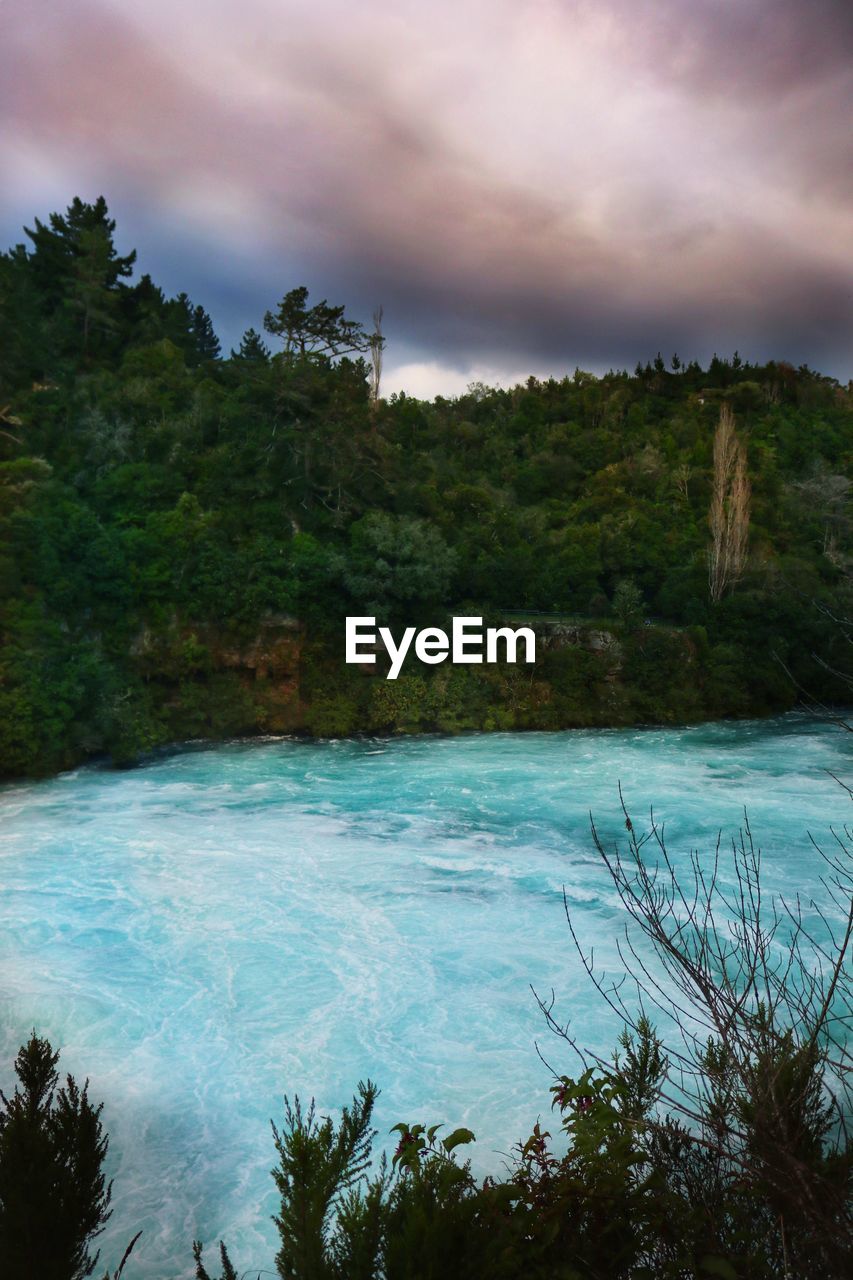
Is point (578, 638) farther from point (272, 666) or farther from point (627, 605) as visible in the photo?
point (272, 666)

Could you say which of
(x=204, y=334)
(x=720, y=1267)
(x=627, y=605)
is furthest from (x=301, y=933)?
(x=204, y=334)

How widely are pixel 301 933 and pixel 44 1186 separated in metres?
7.56

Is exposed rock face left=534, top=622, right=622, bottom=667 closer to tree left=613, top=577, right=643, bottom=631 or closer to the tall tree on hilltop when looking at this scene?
tree left=613, top=577, right=643, bottom=631

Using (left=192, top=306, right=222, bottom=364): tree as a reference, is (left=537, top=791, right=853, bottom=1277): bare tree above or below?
below

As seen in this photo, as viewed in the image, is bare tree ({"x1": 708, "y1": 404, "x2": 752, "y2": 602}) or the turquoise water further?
bare tree ({"x1": 708, "y1": 404, "x2": 752, "y2": 602})

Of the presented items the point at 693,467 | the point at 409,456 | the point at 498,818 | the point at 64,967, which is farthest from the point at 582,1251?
the point at 693,467

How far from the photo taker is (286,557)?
941 inches

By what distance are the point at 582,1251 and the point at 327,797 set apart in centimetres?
1387

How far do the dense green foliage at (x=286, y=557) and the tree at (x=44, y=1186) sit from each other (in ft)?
49.7

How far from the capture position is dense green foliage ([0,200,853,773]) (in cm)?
2038

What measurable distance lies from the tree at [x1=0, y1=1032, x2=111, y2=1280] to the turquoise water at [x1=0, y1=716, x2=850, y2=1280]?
285 cm

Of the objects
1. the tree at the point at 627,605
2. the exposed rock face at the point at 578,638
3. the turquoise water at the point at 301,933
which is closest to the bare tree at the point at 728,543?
the tree at the point at 627,605

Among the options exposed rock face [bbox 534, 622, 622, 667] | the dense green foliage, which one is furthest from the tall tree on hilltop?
exposed rock face [bbox 534, 622, 622, 667]

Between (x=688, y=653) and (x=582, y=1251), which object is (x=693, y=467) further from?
(x=582, y=1251)
